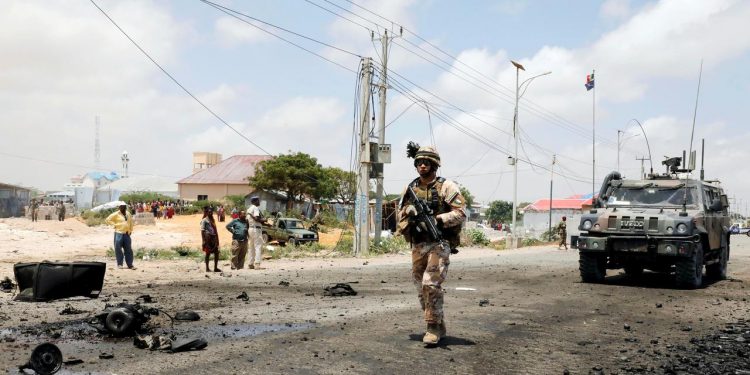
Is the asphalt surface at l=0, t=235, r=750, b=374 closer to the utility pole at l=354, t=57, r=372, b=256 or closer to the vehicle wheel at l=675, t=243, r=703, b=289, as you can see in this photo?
the vehicle wheel at l=675, t=243, r=703, b=289

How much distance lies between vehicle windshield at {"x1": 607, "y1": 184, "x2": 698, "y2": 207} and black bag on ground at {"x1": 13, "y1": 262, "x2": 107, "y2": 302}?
31.2 ft

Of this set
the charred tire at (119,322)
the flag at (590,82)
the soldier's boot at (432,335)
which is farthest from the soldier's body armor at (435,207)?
the flag at (590,82)

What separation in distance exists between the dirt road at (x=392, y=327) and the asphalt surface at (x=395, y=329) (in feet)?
0.06

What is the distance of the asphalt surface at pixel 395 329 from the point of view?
18.0ft

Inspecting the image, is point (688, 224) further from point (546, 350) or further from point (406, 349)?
point (406, 349)

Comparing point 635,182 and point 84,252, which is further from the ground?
point 635,182

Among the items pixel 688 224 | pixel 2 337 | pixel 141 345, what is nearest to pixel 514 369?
pixel 141 345

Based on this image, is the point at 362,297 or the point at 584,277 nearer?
the point at 362,297

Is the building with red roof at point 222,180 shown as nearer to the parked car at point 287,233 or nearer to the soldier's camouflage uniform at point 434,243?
the parked car at point 287,233

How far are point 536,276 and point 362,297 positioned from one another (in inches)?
235

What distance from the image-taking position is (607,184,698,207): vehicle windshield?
1305 cm

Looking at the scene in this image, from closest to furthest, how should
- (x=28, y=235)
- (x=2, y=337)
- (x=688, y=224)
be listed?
(x=2, y=337)
(x=688, y=224)
(x=28, y=235)

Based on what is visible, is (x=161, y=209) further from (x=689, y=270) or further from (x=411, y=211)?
(x=411, y=211)

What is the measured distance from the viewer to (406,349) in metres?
6.06
